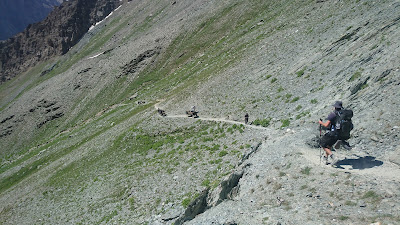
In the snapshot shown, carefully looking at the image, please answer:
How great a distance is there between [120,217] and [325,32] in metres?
37.1

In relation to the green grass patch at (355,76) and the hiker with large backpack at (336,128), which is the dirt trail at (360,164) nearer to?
the hiker with large backpack at (336,128)

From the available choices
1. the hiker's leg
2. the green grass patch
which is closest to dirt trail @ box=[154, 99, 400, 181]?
the hiker's leg

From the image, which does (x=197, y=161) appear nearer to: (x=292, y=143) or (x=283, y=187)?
(x=292, y=143)

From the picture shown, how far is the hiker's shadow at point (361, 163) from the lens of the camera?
11.8 metres

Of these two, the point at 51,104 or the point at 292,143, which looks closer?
the point at 292,143

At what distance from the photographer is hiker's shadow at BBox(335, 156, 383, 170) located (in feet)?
38.7

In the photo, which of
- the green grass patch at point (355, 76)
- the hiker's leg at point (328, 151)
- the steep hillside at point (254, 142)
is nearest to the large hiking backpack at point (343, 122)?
the hiker's leg at point (328, 151)

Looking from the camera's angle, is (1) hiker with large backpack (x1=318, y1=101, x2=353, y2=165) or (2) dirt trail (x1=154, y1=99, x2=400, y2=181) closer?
(2) dirt trail (x1=154, y1=99, x2=400, y2=181)

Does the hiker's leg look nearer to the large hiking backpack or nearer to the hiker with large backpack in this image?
the hiker with large backpack

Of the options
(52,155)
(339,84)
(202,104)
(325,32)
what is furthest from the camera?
(52,155)

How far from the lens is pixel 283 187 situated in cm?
1183

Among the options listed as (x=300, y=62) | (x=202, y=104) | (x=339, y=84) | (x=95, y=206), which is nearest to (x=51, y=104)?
(x=202, y=104)

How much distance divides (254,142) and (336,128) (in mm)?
12917

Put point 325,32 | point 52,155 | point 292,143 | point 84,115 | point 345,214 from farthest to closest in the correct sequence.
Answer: point 84,115, point 52,155, point 325,32, point 292,143, point 345,214
